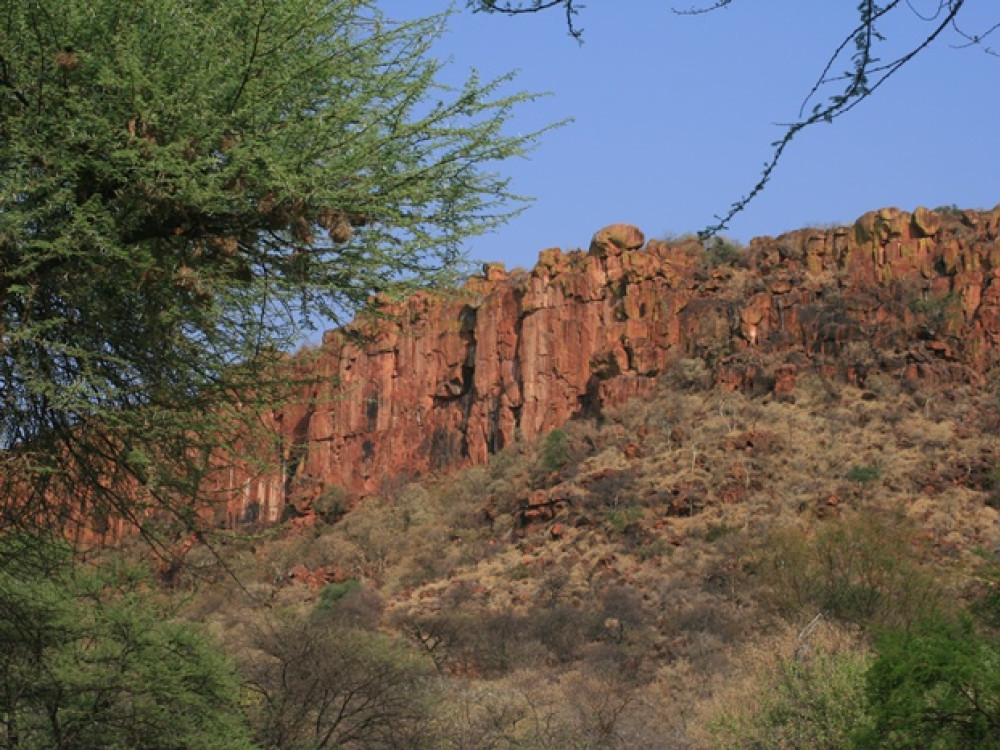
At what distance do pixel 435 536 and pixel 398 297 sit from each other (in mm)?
44871

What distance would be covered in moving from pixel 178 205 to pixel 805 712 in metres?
14.3

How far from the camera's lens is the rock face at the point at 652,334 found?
47938mm

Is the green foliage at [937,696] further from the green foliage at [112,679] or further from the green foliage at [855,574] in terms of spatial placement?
the green foliage at [855,574]

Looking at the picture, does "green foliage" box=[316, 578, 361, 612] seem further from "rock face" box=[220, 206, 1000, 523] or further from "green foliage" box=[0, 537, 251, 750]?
"green foliage" box=[0, 537, 251, 750]

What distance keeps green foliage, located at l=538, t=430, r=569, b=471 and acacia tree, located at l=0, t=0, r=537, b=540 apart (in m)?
43.4

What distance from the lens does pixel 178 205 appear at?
16.6 ft

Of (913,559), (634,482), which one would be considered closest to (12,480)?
(913,559)

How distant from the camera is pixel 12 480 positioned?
5.87 metres

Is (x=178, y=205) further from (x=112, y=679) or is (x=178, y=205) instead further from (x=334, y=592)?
(x=334, y=592)

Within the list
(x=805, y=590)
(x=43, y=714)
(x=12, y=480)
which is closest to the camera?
(x=12, y=480)

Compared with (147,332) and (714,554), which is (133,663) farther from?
(714,554)

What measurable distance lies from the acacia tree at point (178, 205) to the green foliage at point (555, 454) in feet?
142

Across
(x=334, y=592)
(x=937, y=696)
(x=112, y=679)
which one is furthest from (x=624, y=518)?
(x=937, y=696)

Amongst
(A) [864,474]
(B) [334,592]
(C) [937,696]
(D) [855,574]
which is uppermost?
(A) [864,474]
